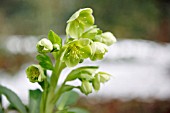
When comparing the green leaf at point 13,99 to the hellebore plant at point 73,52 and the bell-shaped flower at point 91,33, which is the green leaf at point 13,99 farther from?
the bell-shaped flower at point 91,33

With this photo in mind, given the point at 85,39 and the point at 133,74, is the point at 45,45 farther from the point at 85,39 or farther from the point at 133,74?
the point at 133,74

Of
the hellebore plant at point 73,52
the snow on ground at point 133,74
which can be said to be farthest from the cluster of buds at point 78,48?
the snow on ground at point 133,74

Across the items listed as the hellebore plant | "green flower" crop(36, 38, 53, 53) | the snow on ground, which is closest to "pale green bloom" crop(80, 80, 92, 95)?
the hellebore plant

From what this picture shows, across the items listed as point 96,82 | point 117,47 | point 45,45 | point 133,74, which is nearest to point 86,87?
point 96,82

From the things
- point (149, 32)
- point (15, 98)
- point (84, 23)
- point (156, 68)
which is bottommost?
point (15, 98)

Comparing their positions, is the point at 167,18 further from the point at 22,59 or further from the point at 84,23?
the point at 84,23

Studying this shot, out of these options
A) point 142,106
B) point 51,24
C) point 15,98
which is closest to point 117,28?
point 51,24

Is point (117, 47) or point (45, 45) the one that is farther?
point (117, 47)
